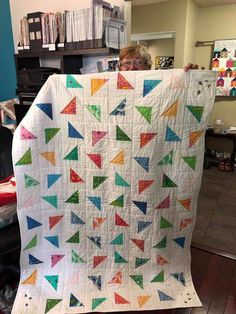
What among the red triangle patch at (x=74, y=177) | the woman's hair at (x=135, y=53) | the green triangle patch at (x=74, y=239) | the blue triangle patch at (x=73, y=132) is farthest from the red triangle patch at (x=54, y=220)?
the woman's hair at (x=135, y=53)

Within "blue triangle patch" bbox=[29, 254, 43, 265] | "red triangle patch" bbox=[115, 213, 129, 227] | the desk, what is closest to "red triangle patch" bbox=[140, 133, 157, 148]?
"red triangle patch" bbox=[115, 213, 129, 227]

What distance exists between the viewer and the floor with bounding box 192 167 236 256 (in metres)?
2.16

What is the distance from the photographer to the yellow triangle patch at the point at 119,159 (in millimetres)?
1356

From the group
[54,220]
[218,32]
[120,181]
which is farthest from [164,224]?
[218,32]

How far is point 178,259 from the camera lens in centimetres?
156

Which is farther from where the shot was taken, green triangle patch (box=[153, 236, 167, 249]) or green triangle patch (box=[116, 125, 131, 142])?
green triangle patch (box=[153, 236, 167, 249])

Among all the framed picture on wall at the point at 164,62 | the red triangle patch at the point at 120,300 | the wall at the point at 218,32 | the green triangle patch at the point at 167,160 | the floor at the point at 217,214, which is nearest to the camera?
the green triangle patch at the point at 167,160

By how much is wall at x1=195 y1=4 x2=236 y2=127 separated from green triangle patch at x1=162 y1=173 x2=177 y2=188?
9.68 feet

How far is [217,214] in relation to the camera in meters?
2.59

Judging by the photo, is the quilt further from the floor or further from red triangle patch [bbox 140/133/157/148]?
the floor

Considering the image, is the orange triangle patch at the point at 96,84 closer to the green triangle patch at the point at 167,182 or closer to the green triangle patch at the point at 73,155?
the green triangle patch at the point at 73,155

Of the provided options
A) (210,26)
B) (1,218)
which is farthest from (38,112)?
(210,26)

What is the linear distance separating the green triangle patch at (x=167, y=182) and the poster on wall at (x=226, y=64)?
2.79 metres

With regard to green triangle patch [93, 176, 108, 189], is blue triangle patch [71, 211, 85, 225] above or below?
below
